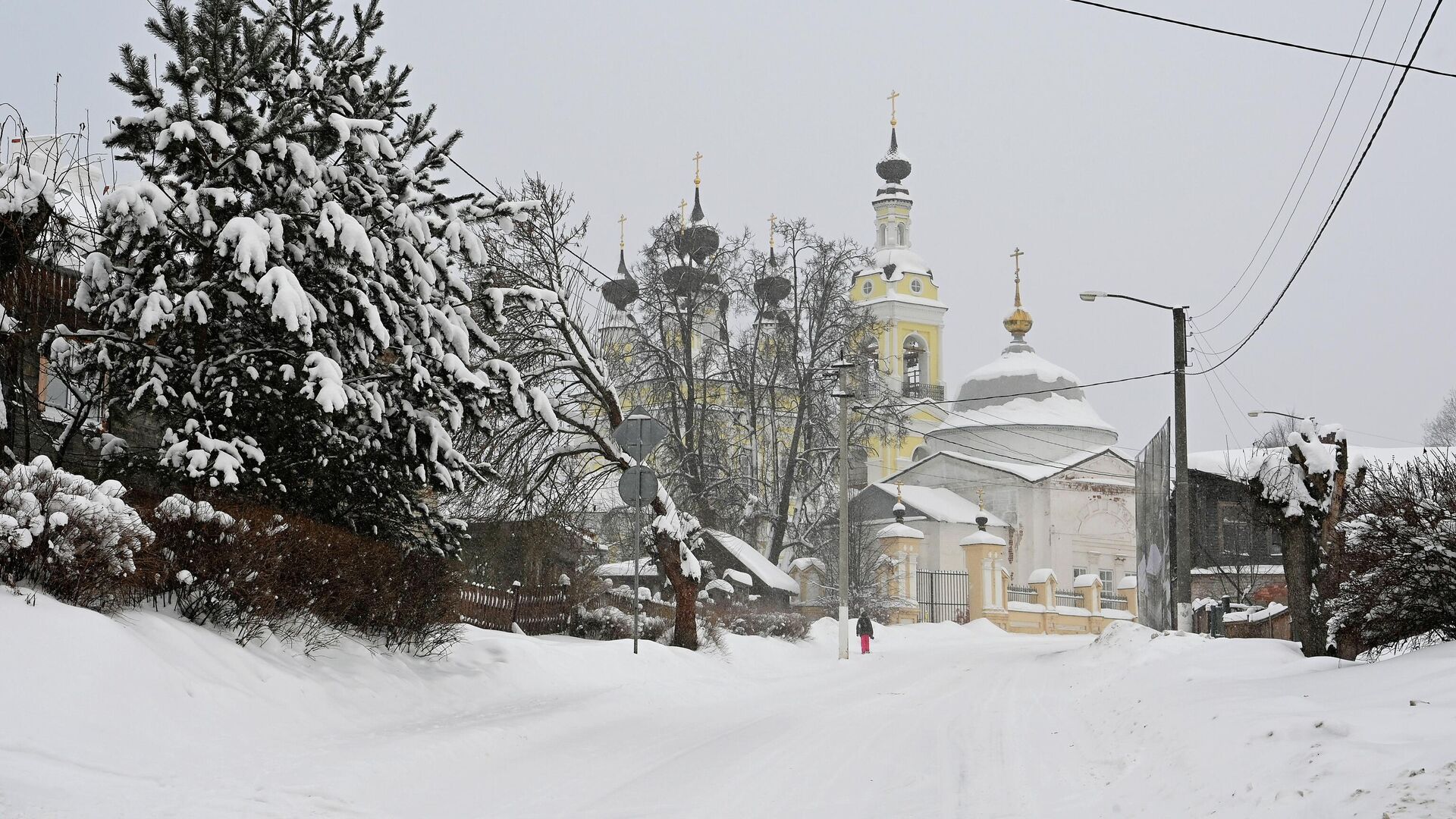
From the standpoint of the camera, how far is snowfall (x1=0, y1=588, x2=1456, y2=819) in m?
6.39

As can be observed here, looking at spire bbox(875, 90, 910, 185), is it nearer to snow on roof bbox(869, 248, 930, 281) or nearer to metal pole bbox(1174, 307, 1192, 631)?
snow on roof bbox(869, 248, 930, 281)

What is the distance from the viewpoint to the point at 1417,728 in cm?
671

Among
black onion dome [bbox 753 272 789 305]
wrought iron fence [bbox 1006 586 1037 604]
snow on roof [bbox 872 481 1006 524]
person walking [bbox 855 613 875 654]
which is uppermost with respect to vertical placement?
black onion dome [bbox 753 272 789 305]

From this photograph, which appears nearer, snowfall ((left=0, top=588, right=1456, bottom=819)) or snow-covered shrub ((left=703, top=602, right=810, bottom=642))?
snowfall ((left=0, top=588, right=1456, bottom=819))

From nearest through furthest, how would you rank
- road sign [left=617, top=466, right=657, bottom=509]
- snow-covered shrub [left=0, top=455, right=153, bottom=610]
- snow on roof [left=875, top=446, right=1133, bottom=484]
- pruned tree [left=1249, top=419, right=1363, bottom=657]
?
1. snow-covered shrub [left=0, top=455, right=153, bottom=610]
2. pruned tree [left=1249, top=419, right=1363, bottom=657]
3. road sign [left=617, top=466, right=657, bottom=509]
4. snow on roof [left=875, top=446, right=1133, bottom=484]

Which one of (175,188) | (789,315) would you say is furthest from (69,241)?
(789,315)

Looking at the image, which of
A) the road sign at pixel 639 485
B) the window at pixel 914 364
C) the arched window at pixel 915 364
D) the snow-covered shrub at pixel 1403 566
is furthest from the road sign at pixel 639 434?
the window at pixel 914 364

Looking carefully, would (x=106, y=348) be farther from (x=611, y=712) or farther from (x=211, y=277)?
(x=611, y=712)

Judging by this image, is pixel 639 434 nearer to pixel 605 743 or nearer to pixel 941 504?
pixel 605 743

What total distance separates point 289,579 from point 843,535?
18495 mm

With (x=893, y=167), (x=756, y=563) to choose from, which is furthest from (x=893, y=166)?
(x=756, y=563)

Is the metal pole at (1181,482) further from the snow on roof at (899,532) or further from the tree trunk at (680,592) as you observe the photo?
the snow on roof at (899,532)

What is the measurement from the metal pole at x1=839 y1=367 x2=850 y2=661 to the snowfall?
1335 cm

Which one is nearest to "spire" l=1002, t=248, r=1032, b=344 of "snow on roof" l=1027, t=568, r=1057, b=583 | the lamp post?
"snow on roof" l=1027, t=568, r=1057, b=583
